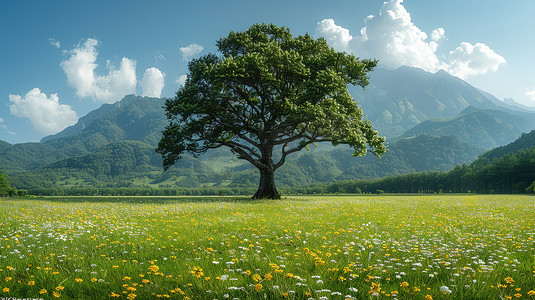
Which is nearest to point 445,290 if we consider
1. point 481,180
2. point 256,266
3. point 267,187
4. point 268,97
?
point 256,266

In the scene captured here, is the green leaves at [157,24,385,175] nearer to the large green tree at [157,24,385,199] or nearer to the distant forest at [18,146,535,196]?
the large green tree at [157,24,385,199]

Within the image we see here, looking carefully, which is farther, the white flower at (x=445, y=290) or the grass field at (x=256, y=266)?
the grass field at (x=256, y=266)

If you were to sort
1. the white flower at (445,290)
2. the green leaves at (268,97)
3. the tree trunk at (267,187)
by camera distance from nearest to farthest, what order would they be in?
the white flower at (445,290), the green leaves at (268,97), the tree trunk at (267,187)

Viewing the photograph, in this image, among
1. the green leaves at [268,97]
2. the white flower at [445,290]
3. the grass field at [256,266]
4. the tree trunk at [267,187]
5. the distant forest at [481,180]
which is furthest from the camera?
the distant forest at [481,180]

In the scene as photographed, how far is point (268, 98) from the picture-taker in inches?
1362

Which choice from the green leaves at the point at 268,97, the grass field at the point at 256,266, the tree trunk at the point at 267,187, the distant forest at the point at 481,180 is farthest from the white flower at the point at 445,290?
the distant forest at the point at 481,180

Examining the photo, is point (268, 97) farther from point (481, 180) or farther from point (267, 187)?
point (481, 180)

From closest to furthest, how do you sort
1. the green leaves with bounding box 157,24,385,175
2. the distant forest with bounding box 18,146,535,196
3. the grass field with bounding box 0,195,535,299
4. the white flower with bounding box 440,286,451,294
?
the white flower with bounding box 440,286,451,294, the grass field with bounding box 0,195,535,299, the green leaves with bounding box 157,24,385,175, the distant forest with bounding box 18,146,535,196

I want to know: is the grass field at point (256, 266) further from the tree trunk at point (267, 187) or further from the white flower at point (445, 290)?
the tree trunk at point (267, 187)

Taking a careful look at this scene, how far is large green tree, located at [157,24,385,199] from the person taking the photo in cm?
3028

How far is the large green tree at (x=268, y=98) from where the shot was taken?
3028cm

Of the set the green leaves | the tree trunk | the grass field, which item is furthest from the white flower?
the tree trunk

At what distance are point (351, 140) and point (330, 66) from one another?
9072 mm

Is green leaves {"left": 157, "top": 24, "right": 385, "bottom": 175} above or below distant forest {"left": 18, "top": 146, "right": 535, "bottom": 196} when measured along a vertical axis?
above
